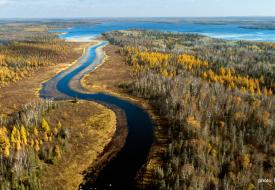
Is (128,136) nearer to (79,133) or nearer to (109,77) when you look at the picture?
(79,133)

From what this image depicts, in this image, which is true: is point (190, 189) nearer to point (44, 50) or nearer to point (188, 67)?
point (188, 67)

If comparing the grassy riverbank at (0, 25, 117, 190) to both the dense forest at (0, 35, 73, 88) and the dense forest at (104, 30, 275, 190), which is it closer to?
the dense forest at (104, 30, 275, 190)

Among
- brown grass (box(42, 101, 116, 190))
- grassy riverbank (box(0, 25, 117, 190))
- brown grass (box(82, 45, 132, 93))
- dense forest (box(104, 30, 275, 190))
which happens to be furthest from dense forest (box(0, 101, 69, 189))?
brown grass (box(82, 45, 132, 93))

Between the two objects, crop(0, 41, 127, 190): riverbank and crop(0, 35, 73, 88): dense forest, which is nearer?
crop(0, 41, 127, 190): riverbank

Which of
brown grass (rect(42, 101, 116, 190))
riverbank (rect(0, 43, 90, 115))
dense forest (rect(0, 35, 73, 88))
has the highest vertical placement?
dense forest (rect(0, 35, 73, 88))

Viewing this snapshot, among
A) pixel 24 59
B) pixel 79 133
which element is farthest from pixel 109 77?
pixel 24 59

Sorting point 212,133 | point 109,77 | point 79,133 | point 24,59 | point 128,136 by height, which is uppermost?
point 24,59
